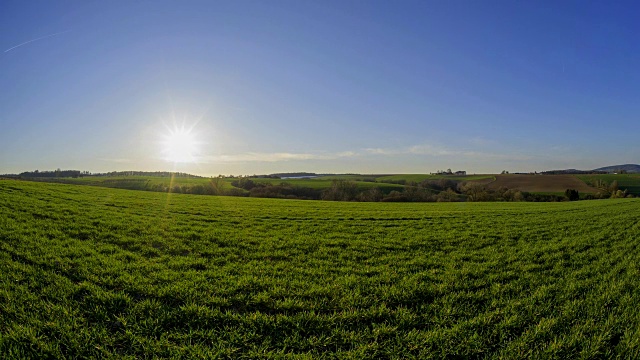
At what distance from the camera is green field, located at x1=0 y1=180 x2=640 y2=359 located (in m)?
4.34

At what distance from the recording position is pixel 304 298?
19.4ft

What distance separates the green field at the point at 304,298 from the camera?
4.34 metres

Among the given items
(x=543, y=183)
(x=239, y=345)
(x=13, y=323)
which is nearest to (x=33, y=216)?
(x=13, y=323)

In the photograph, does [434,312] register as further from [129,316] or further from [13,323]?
[13,323]

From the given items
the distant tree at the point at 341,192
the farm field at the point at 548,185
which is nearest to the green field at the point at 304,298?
the distant tree at the point at 341,192

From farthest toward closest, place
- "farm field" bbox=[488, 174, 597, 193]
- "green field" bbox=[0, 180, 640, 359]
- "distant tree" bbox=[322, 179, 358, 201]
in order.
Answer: "farm field" bbox=[488, 174, 597, 193]
"distant tree" bbox=[322, 179, 358, 201]
"green field" bbox=[0, 180, 640, 359]

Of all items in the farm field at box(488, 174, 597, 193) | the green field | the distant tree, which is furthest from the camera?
the farm field at box(488, 174, 597, 193)

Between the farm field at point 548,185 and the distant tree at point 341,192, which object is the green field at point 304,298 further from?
the farm field at point 548,185

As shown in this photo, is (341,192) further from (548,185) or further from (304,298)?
(304,298)

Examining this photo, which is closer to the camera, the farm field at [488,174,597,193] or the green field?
the green field

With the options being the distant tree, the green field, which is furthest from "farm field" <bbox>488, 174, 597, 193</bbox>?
the green field

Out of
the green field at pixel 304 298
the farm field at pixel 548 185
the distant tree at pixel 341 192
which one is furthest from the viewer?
the farm field at pixel 548 185

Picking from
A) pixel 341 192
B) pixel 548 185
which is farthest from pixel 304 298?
pixel 548 185

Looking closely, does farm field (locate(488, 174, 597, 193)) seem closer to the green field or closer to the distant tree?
the distant tree
